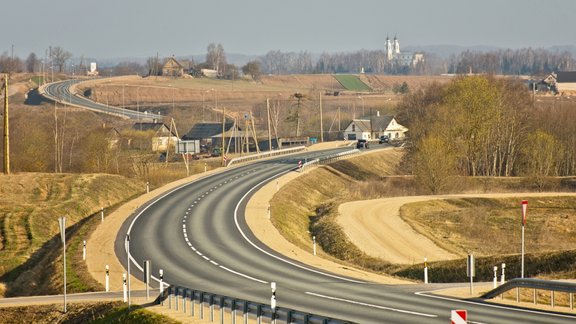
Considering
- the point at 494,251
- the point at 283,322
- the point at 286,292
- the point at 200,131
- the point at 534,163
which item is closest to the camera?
the point at 283,322

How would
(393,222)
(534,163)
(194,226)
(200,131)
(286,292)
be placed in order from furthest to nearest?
(200,131)
(534,163)
(393,222)
(194,226)
(286,292)

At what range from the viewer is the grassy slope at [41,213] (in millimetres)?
43469

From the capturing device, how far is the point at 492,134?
106562mm

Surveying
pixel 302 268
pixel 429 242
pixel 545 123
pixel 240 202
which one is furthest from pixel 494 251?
pixel 545 123

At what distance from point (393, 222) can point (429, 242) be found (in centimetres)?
633

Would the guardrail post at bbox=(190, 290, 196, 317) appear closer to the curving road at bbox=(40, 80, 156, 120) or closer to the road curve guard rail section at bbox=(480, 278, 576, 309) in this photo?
the road curve guard rail section at bbox=(480, 278, 576, 309)

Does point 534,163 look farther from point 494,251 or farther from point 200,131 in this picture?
point 200,131

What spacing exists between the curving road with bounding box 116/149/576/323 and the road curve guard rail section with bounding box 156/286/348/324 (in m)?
2.48

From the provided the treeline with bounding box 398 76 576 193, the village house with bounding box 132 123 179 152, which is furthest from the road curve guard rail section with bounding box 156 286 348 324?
the village house with bounding box 132 123 179 152

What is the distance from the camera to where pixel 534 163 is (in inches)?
4053

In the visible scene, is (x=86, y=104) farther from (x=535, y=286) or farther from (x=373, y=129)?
(x=535, y=286)

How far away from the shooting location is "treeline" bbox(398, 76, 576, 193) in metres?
102

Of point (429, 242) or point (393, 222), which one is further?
point (393, 222)

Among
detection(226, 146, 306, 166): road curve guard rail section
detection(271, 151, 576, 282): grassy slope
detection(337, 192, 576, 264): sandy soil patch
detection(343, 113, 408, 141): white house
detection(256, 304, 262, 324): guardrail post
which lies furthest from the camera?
detection(343, 113, 408, 141): white house
